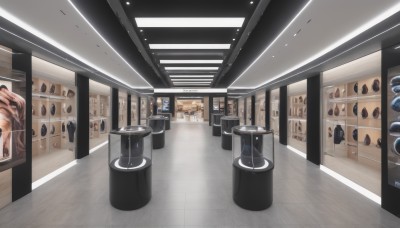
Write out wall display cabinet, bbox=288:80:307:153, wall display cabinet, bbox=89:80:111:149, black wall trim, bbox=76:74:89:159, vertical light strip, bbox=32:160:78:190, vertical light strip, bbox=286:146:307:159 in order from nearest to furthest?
vertical light strip, bbox=32:160:78:190 → black wall trim, bbox=76:74:89:159 → vertical light strip, bbox=286:146:307:159 → wall display cabinet, bbox=288:80:307:153 → wall display cabinet, bbox=89:80:111:149

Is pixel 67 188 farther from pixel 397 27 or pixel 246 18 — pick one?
pixel 397 27

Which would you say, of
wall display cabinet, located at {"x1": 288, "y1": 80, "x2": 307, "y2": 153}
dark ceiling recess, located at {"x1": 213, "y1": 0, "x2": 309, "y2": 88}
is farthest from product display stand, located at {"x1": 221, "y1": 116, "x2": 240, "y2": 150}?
dark ceiling recess, located at {"x1": 213, "y1": 0, "x2": 309, "y2": 88}

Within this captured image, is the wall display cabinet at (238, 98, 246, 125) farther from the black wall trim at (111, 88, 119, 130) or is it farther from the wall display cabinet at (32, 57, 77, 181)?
the wall display cabinet at (32, 57, 77, 181)

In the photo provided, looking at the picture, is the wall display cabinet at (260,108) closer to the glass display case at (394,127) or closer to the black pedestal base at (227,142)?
the black pedestal base at (227,142)

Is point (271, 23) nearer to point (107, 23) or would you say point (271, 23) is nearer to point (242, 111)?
point (107, 23)

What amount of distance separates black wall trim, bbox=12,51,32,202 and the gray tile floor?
6.4 inches

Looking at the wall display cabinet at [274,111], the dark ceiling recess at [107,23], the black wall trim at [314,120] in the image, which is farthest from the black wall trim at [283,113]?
the dark ceiling recess at [107,23]

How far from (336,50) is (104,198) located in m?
5.23

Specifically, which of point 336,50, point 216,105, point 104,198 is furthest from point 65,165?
point 216,105

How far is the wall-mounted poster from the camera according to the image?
2.88 meters

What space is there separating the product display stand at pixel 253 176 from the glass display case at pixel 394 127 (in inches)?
73.9

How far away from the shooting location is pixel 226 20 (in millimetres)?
3316

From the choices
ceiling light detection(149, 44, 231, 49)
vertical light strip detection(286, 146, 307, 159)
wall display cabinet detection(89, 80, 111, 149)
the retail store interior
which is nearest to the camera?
the retail store interior

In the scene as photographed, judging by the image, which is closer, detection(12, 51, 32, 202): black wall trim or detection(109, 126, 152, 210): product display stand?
detection(109, 126, 152, 210): product display stand
